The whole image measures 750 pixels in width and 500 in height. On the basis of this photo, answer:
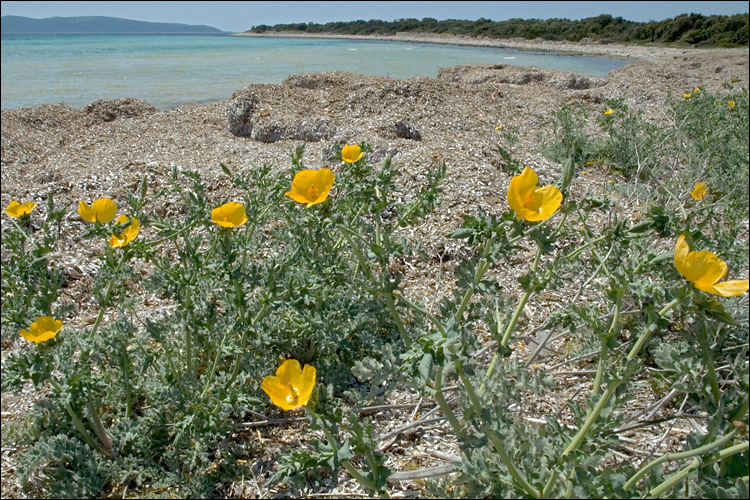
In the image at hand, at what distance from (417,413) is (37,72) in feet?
59.7

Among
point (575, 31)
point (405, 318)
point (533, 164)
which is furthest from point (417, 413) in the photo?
point (575, 31)

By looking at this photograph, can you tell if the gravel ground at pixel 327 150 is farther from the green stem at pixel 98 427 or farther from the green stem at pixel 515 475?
the green stem at pixel 515 475

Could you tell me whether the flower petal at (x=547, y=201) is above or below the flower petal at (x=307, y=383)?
above

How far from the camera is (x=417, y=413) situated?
6.77 feet

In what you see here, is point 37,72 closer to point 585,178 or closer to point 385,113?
point 385,113

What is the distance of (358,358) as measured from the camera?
227 cm

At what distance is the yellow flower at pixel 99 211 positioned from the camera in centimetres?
179

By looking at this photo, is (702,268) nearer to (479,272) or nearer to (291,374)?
(479,272)

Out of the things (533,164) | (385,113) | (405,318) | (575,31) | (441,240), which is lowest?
(405,318)

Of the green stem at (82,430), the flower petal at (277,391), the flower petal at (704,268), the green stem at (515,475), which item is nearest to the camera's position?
the flower petal at (704,268)

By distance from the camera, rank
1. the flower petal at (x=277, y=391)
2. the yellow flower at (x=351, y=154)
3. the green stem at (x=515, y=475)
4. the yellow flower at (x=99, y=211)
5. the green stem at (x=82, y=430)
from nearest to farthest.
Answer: the green stem at (x=515, y=475) < the flower petal at (x=277, y=391) < the green stem at (x=82, y=430) < the yellow flower at (x=99, y=211) < the yellow flower at (x=351, y=154)

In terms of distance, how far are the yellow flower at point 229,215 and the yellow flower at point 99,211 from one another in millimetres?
549

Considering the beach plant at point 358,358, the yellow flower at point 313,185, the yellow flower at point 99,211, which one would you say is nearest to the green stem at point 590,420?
the beach plant at point 358,358

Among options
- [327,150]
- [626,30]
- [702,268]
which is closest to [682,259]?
→ [702,268]
